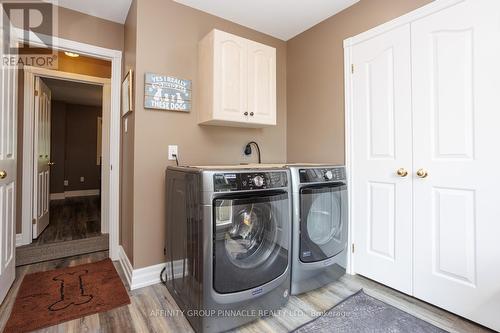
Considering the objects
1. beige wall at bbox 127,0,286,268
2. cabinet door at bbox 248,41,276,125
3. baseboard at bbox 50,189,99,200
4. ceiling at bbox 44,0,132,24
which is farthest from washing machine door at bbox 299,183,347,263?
baseboard at bbox 50,189,99,200

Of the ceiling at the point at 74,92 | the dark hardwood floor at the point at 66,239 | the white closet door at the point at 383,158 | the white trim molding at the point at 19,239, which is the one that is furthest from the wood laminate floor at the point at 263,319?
the ceiling at the point at 74,92

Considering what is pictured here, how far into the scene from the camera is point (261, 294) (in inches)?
62.5

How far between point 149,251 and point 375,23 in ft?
8.57

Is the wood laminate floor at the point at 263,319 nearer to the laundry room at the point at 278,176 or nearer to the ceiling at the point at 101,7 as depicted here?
the laundry room at the point at 278,176

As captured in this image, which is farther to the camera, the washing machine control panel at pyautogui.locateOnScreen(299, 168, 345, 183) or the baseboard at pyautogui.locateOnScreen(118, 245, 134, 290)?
the baseboard at pyautogui.locateOnScreen(118, 245, 134, 290)

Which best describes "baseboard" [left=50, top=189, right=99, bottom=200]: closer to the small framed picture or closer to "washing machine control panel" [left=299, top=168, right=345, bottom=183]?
the small framed picture

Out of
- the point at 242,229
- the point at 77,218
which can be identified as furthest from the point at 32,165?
the point at 242,229

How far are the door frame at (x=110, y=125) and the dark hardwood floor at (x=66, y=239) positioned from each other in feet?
0.70

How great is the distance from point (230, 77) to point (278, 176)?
3.20 ft

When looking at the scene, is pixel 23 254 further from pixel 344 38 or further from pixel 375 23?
pixel 375 23

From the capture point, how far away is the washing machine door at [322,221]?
1.85 metres

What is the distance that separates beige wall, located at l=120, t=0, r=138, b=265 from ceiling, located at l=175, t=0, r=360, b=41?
51cm

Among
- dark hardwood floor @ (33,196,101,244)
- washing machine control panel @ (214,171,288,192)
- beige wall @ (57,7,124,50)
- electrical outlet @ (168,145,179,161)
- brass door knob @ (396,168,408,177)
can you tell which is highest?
beige wall @ (57,7,124,50)

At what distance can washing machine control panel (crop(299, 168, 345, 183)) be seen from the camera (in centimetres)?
186
